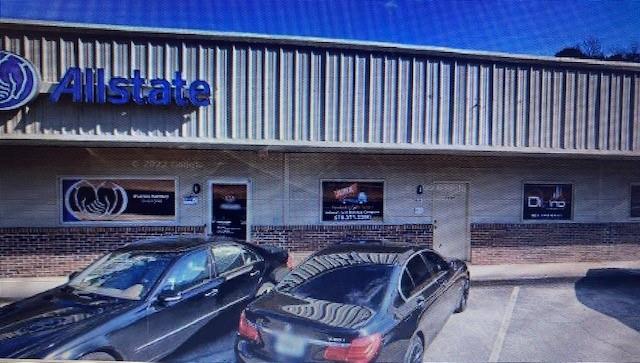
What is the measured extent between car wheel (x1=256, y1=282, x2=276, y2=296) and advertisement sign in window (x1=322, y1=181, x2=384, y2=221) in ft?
2.51

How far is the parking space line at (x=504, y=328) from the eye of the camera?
7.75ft

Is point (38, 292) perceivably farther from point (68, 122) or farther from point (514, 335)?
point (514, 335)

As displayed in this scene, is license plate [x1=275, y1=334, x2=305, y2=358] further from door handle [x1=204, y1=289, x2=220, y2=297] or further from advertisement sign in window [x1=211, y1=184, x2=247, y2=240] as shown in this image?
advertisement sign in window [x1=211, y1=184, x2=247, y2=240]

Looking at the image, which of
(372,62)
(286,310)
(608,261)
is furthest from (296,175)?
(608,261)

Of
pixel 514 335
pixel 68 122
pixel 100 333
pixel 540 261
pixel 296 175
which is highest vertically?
pixel 68 122

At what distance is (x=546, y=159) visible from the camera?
2.92 metres

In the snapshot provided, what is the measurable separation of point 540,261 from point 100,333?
3098mm

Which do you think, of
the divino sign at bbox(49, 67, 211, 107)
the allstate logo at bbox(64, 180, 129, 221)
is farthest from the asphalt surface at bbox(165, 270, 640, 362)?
the divino sign at bbox(49, 67, 211, 107)

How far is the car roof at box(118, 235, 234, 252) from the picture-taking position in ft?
8.49

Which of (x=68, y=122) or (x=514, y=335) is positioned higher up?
(x=68, y=122)

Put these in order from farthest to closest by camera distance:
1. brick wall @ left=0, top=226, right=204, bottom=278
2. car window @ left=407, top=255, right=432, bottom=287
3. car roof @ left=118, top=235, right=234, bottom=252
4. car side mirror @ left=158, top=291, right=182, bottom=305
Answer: brick wall @ left=0, top=226, right=204, bottom=278, car roof @ left=118, top=235, right=234, bottom=252, car window @ left=407, top=255, right=432, bottom=287, car side mirror @ left=158, top=291, right=182, bottom=305

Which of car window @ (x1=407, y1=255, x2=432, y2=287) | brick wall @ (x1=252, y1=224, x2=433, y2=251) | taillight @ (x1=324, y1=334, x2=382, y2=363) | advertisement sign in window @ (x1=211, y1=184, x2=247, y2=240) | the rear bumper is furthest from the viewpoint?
advertisement sign in window @ (x1=211, y1=184, x2=247, y2=240)

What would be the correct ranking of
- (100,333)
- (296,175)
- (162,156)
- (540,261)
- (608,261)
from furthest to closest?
(296,175) < (162,156) < (540,261) < (608,261) < (100,333)

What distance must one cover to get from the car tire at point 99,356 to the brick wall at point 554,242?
8.76ft
